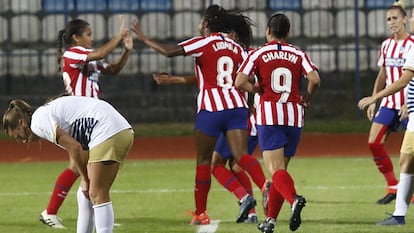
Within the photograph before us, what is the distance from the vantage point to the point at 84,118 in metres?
8.45

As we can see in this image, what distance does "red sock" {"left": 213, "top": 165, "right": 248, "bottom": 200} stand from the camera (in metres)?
11.5

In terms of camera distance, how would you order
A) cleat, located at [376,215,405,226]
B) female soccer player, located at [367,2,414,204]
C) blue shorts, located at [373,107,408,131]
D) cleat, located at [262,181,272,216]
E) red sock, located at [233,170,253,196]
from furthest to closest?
blue shorts, located at [373,107,408,131] < female soccer player, located at [367,2,414,204] < red sock, located at [233,170,253,196] < cleat, located at [262,181,272,216] < cleat, located at [376,215,405,226]

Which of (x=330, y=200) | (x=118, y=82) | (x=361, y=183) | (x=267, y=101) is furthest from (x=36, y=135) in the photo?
(x=118, y=82)

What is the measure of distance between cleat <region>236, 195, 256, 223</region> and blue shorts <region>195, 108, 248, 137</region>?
0.69m

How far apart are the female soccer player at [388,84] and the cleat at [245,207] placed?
83.4 inches

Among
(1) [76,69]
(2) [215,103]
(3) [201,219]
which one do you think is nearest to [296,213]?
(3) [201,219]

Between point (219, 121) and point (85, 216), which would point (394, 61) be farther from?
point (85, 216)

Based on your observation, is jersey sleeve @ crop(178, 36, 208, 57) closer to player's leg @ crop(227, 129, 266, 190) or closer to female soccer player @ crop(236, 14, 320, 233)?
player's leg @ crop(227, 129, 266, 190)

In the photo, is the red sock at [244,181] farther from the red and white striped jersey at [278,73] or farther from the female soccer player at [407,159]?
the red and white striped jersey at [278,73]

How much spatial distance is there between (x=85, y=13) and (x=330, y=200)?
1352 centimetres

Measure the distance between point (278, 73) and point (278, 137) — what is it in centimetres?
55

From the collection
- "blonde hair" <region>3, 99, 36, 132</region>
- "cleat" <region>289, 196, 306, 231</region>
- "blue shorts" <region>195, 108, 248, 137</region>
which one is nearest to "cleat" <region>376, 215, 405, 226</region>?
"cleat" <region>289, 196, 306, 231</region>

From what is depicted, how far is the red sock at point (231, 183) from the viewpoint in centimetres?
1155

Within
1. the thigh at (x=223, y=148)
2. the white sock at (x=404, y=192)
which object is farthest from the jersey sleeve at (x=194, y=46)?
the white sock at (x=404, y=192)
